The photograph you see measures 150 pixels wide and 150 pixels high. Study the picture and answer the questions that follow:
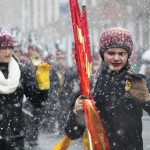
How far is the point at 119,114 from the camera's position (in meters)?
4.65

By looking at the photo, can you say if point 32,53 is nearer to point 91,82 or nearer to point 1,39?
point 1,39

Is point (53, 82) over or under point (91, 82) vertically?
under

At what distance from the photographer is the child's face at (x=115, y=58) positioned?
472 centimetres

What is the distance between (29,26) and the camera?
63.4 meters

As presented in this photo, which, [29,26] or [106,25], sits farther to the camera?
[29,26]

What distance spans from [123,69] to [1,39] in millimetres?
1816

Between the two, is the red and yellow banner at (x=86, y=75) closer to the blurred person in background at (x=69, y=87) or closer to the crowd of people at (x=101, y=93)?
the crowd of people at (x=101, y=93)

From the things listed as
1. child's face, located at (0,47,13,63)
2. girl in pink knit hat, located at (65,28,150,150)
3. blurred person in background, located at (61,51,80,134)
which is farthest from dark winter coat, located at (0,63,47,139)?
blurred person in background, located at (61,51,80,134)

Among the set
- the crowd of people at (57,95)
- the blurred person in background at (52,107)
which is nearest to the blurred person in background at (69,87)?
the crowd of people at (57,95)

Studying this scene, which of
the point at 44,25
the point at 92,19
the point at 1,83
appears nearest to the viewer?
the point at 1,83

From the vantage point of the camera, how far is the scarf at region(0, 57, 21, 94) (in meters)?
6.02

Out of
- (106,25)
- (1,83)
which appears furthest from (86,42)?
(106,25)

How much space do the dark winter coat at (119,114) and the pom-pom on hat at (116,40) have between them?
18 cm

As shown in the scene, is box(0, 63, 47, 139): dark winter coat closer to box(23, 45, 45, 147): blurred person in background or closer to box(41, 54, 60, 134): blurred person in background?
box(23, 45, 45, 147): blurred person in background
